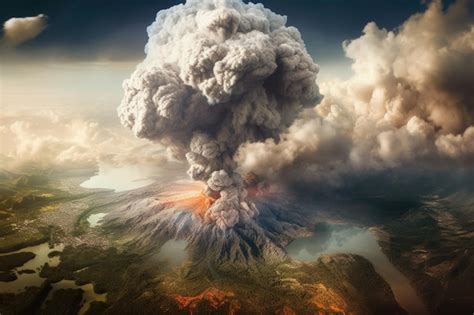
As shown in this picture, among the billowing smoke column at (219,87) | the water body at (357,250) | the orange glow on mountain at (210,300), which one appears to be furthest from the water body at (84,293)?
the water body at (357,250)

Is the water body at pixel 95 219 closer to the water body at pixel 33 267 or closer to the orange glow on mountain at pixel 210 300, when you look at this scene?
the water body at pixel 33 267

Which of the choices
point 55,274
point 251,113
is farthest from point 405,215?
point 55,274

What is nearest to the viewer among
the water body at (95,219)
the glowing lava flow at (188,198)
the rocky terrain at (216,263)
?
the rocky terrain at (216,263)

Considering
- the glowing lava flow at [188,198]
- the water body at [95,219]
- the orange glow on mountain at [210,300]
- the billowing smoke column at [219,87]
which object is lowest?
the orange glow on mountain at [210,300]

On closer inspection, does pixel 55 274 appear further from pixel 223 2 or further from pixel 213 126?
pixel 223 2

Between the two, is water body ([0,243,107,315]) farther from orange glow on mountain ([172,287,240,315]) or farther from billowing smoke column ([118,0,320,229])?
billowing smoke column ([118,0,320,229])

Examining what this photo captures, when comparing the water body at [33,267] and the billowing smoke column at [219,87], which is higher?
the billowing smoke column at [219,87]

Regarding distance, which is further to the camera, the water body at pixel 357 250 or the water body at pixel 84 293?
the water body at pixel 357 250

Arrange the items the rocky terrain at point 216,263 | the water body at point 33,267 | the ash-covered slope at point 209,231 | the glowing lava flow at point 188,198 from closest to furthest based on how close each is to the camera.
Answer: the rocky terrain at point 216,263 → the water body at point 33,267 → the ash-covered slope at point 209,231 → the glowing lava flow at point 188,198
